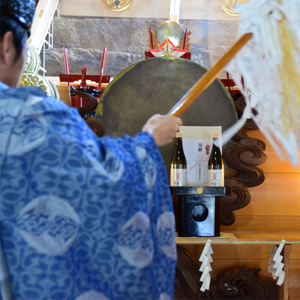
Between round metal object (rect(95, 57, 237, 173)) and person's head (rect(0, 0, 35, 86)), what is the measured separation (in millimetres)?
1107

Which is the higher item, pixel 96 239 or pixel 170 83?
pixel 170 83

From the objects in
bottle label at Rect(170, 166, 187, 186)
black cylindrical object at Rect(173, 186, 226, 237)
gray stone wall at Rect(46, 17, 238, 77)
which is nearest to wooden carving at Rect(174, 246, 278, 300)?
black cylindrical object at Rect(173, 186, 226, 237)

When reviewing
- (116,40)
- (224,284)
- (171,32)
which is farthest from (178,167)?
(116,40)

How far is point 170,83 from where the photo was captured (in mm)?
1963

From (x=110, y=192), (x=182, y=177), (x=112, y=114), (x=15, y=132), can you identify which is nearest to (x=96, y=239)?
(x=110, y=192)

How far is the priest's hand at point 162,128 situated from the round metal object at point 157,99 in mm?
974

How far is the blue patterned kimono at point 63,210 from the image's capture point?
679 millimetres

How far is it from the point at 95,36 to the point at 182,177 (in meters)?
5.58

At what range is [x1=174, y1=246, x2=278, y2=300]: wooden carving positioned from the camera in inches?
70.1

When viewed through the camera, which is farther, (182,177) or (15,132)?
(182,177)

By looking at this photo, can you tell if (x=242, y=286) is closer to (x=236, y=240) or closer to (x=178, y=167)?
(x=236, y=240)

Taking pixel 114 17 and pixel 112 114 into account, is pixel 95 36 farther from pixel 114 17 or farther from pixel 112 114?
pixel 112 114

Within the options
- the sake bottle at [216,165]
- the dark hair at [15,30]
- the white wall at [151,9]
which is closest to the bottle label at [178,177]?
the sake bottle at [216,165]

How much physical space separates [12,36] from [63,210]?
416mm
